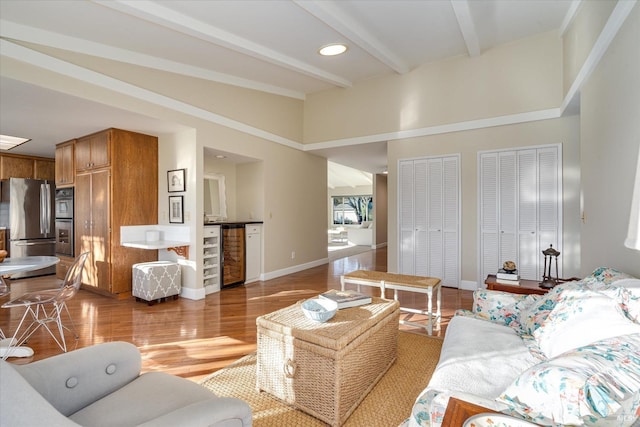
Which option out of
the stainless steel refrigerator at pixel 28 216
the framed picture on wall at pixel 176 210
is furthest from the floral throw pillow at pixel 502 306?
the stainless steel refrigerator at pixel 28 216

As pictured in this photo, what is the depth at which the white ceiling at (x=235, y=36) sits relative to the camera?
2.73 m

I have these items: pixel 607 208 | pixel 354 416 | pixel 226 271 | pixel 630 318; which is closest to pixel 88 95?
pixel 226 271

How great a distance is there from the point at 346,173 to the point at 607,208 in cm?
1018

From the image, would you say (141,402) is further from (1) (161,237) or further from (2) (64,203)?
(2) (64,203)

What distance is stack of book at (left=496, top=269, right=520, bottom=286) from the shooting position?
2947 mm

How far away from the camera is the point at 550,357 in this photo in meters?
1.51

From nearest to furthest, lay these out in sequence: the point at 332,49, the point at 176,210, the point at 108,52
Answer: the point at 108,52, the point at 332,49, the point at 176,210

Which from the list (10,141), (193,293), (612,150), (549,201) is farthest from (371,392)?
(10,141)

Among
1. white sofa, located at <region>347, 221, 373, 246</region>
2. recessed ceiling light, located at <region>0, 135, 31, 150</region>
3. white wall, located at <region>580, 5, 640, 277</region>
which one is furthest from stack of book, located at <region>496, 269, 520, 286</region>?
white sofa, located at <region>347, 221, 373, 246</region>

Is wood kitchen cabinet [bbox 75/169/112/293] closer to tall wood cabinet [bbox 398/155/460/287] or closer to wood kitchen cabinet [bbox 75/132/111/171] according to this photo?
wood kitchen cabinet [bbox 75/132/111/171]

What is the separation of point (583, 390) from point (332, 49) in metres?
4.06

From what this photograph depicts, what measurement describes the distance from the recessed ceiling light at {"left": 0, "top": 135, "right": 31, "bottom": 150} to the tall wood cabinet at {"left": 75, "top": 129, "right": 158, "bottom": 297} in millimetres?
858

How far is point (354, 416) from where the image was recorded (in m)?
1.80

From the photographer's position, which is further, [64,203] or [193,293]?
[64,203]
